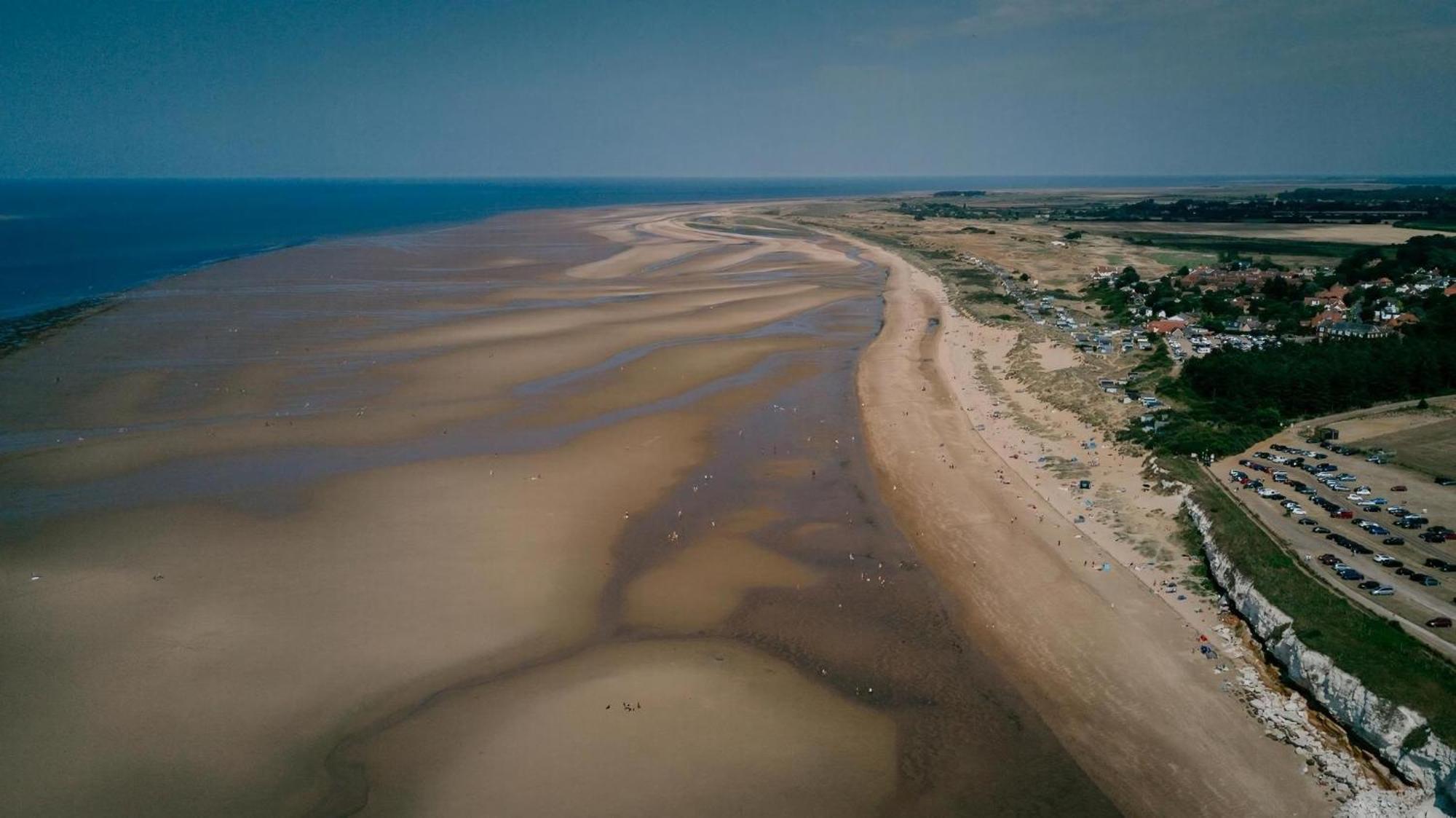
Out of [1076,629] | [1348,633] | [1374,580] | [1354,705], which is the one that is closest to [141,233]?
[1076,629]

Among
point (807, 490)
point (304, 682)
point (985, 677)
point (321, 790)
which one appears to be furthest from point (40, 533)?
point (985, 677)

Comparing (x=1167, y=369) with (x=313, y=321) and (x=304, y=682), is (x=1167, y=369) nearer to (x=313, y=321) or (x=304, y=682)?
(x=304, y=682)

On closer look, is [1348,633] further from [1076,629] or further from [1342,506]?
[1342,506]

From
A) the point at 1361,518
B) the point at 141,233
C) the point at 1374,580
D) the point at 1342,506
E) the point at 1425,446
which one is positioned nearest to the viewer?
the point at 1374,580

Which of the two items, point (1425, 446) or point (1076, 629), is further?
point (1425, 446)

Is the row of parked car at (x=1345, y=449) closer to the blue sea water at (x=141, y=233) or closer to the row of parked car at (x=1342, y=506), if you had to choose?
the row of parked car at (x=1342, y=506)

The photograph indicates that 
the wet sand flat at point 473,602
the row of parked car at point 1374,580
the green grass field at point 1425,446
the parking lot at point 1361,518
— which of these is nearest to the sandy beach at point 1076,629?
the wet sand flat at point 473,602

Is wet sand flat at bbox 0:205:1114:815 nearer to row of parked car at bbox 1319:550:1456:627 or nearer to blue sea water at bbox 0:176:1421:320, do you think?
row of parked car at bbox 1319:550:1456:627
